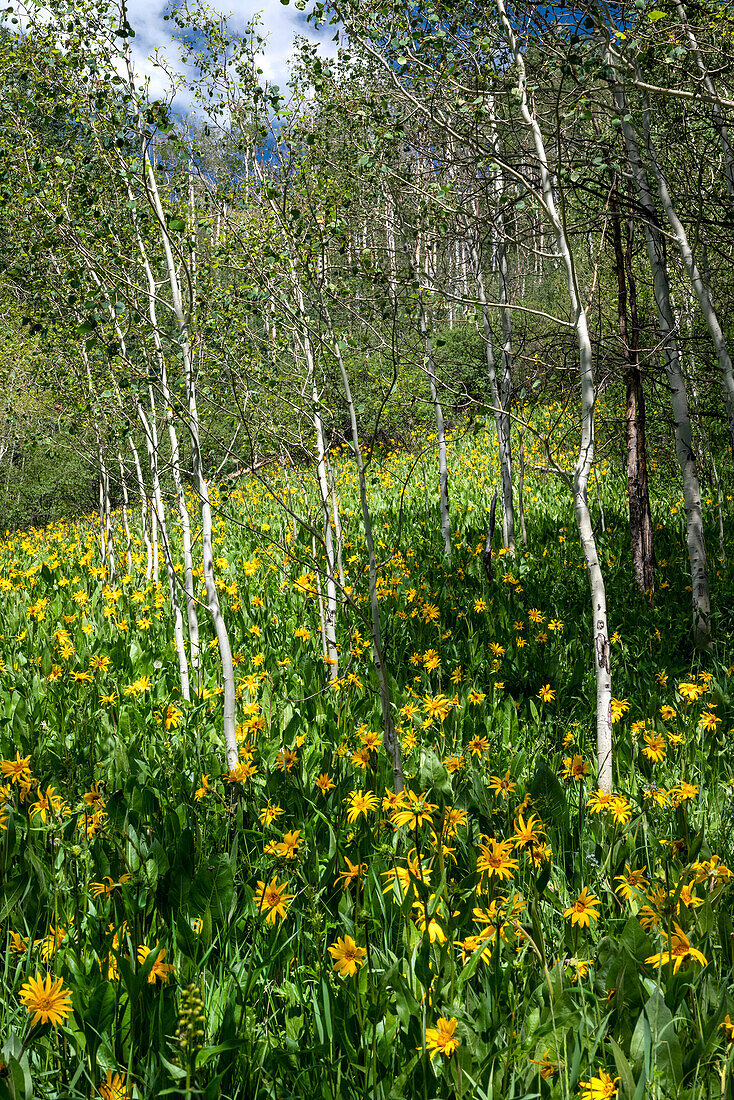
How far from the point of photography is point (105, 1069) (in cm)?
170

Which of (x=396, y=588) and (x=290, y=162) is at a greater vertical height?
(x=290, y=162)

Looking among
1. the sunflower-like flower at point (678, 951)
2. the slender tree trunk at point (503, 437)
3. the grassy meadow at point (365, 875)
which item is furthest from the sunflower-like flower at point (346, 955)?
the slender tree trunk at point (503, 437)

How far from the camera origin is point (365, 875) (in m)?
2.35

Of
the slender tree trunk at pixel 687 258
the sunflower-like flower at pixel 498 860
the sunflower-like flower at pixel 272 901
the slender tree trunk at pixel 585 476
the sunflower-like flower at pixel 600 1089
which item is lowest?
the sunflower-like flower at pixel 600 1089

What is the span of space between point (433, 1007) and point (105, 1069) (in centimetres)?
85

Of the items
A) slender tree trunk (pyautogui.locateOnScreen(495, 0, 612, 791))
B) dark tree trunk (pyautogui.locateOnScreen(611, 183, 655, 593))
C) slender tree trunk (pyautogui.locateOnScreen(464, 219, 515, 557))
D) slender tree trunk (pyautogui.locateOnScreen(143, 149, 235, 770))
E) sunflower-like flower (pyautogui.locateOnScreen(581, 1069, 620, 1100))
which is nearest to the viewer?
sunflower-like flower (pyautogui.locateOnScreen(581, 1069, 620, 1100))

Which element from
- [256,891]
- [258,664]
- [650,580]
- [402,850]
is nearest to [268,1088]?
[256,891]

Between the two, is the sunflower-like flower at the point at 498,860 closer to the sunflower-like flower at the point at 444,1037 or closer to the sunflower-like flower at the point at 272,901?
the sunflower-like flower at the point at 444,1037

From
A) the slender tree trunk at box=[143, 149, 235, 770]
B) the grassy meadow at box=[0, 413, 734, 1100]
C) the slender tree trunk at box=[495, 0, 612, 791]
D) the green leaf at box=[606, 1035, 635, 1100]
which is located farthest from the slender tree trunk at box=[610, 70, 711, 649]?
the green leaf at box=[606, 1035, 635, 1100]

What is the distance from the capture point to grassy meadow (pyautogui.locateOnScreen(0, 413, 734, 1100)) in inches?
65.4

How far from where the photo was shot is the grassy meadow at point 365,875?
5.45ft

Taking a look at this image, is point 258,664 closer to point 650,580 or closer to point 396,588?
point 396,588

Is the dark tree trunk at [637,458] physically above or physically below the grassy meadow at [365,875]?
above

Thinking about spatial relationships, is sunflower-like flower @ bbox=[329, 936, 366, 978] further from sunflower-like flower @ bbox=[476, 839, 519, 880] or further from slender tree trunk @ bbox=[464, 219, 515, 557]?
slender tree trunk @ bbox=[464, 219, 515, 557]
